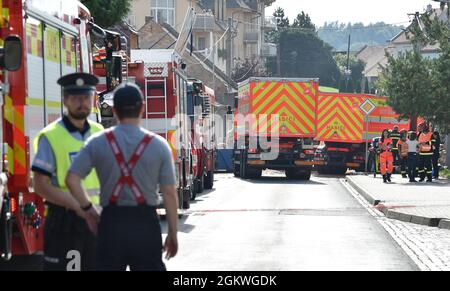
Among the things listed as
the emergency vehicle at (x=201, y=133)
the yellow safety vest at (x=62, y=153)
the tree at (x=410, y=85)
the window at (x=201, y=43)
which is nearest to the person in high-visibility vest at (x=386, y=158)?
the tree at (x=410, y=85)

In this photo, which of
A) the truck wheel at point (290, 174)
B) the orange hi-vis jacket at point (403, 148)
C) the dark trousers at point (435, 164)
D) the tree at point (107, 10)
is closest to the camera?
the tree at point (107, 10)

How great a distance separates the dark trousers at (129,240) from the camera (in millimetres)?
7059

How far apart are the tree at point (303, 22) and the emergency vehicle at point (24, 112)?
430 ft

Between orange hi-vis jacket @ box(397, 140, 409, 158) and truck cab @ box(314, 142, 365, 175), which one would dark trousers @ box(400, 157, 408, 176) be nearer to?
orange hi-vis jacket @ box(397, 140, 409, 158)

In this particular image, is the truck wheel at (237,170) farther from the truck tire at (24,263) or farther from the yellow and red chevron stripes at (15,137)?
the yellow and red chevron stripes at (15,137)

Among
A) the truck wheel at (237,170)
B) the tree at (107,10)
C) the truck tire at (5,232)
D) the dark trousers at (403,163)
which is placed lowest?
the truck wheel at (237,170)

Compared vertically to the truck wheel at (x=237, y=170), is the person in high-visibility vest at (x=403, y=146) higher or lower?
higher

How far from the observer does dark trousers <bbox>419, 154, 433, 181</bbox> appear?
3428cm

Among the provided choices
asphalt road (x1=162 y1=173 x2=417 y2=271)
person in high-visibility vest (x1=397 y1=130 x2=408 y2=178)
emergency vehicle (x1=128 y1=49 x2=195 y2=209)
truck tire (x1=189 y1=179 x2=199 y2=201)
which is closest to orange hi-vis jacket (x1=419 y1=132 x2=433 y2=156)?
person in high-visibility vest (x1=397 y1=130 x2=408 y2=178)

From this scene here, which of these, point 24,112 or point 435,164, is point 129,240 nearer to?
point 24,112

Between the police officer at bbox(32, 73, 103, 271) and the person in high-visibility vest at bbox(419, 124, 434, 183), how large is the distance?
26640 millimetres

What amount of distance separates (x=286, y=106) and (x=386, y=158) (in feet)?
15.9

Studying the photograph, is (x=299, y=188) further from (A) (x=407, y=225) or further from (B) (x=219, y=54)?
(B) (x=219, y=54)

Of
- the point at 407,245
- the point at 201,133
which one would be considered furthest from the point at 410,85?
the point at 407,245
